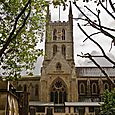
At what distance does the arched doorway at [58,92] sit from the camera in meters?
62.1

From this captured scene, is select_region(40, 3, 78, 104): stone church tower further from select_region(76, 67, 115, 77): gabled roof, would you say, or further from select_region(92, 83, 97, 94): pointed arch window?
select_region(92, 83, 97, 94): pointed arch window

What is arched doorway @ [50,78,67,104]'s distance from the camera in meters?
62.1

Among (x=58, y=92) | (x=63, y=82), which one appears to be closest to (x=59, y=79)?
(x=63, y=82)

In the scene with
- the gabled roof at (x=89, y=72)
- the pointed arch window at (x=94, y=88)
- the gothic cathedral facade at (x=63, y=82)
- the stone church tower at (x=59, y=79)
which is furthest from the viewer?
the gabled roof at (x=89, y=72)

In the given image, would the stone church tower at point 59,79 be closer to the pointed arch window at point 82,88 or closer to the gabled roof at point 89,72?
the gabled roof at point 89,72

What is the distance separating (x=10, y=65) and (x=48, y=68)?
50.1 m

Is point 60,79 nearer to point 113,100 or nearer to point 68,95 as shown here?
point 68,95

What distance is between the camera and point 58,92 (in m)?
62.1

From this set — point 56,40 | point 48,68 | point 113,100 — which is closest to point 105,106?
point 113,100

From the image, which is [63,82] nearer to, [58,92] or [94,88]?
[58,92]

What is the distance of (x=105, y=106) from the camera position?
32.6 meters

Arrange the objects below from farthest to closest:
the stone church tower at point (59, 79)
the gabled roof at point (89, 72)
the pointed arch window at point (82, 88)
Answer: the gabled roof at point (89, 72), the pointed arch window at point (82, 88), the stone church tower at point (59, 79)

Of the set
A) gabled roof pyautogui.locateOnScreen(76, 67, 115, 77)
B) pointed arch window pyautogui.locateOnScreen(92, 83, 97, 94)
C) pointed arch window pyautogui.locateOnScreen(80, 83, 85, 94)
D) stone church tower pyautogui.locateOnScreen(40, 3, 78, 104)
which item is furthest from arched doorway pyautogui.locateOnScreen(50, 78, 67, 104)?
pointed arch window pyautogui.locateOnScreen(92, 83, 97, 94)

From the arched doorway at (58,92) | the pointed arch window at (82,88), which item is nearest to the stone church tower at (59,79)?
the arched doorway at (58,92)
